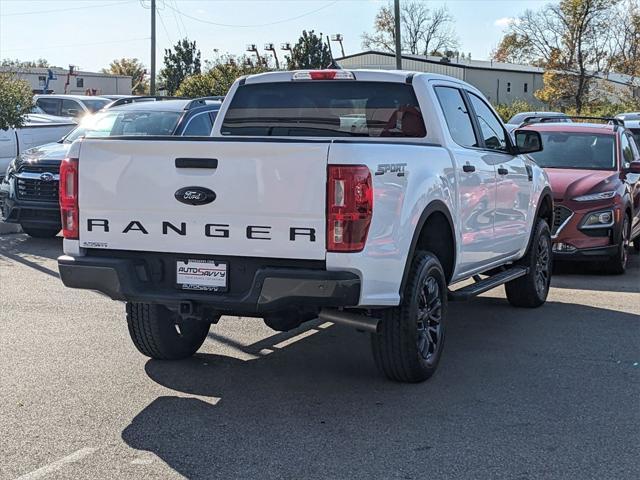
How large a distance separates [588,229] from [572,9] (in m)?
43.1

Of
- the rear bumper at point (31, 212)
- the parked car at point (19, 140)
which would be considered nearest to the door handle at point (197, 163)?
the rear bumper at point (31, 212)

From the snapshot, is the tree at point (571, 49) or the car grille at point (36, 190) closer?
the car grille at point (36, 190)

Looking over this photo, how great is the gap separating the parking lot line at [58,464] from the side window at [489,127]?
13.9ft

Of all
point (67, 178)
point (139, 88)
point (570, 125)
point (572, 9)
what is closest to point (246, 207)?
point (67, 178)

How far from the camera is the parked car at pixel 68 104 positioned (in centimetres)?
2311

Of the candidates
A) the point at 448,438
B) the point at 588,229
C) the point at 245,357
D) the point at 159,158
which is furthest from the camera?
the point at 588,229

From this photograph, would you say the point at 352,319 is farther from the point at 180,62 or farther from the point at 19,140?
the point at 180,62

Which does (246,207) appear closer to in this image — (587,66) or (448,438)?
(448,438)

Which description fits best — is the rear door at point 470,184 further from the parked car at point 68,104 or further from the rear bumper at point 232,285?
the parked car at point 68,104

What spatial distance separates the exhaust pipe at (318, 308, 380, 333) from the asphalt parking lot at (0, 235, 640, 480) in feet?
1.60

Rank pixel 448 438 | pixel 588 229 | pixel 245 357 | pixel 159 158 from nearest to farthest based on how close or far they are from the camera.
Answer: pixel 448 438
pixel 159 158
pixel 245 357
pixel 588 229

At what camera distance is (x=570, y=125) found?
12258 mm

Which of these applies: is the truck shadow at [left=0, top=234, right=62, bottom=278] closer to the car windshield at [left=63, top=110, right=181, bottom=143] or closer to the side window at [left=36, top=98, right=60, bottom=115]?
the car windshield at [left=63, top=110, right=181, bottom=143]

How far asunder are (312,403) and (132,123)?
7.32m
